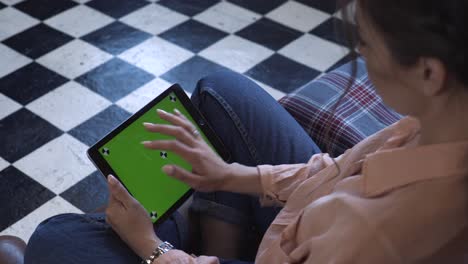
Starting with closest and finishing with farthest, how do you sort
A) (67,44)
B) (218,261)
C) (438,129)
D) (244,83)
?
1. (438,129)
2. (218,261)
3. (244,83)
4. (67,44)

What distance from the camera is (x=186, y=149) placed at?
1260 mm

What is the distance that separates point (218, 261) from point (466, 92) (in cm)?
61

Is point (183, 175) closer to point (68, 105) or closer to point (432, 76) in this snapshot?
point (432, 76)

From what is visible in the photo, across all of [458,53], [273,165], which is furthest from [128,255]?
[458,53]

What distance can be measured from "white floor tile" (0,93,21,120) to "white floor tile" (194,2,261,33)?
98 cm

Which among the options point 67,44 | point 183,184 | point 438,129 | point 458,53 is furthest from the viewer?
point 67,44

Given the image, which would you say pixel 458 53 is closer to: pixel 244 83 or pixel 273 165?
pixel 273 165

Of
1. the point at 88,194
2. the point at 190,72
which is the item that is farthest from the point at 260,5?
the point at 88,194

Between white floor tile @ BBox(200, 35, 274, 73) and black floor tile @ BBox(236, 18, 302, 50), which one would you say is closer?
white floor tile @ BBox(200, 35, 274, 73)

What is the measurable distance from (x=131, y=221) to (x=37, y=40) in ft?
5.84

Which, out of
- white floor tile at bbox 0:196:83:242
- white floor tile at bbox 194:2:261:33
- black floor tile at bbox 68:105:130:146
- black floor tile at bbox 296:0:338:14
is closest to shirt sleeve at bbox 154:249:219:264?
white floor tile at bbox 0:196:83:242

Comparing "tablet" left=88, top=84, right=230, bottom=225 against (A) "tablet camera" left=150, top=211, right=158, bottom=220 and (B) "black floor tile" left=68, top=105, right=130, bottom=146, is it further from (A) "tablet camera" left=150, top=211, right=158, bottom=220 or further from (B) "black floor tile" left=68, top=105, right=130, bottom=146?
(B) "black floor tile" left=68, top=105, right=130, bottom=146

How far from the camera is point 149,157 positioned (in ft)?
4.43

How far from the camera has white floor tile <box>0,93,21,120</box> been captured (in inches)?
96.1
